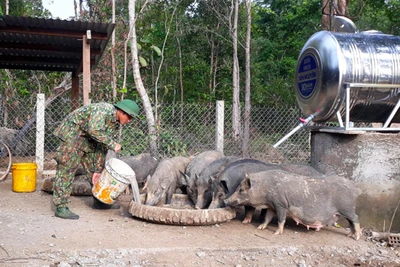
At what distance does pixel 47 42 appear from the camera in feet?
27.5

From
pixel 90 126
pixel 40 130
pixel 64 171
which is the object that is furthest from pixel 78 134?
pixel 40 130

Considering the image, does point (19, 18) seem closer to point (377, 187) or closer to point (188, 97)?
point (377, 187)

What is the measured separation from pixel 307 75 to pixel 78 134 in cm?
311

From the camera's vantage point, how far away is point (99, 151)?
597cm

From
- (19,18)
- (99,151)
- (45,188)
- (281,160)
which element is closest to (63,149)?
(99,151)

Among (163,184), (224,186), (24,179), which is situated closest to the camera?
(224,186)

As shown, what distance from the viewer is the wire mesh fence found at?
376 inches

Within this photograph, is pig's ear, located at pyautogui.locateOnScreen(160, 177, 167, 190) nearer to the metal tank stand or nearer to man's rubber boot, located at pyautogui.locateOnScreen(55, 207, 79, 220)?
man's rubber boot, located at pyautogui.locateOnScreen(55, 207, 79, 220)

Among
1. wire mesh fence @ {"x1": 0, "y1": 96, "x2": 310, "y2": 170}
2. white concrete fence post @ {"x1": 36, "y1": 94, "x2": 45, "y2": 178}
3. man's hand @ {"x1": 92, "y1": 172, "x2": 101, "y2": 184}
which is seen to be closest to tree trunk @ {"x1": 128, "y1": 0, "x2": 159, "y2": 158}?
wire mesh fence @ {"x1": 0, "y1": 96, "x2": 310, "y2": 170}

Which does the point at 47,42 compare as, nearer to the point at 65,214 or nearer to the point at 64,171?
the point at 64,171

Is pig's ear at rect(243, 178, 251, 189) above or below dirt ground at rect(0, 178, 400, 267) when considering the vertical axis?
above

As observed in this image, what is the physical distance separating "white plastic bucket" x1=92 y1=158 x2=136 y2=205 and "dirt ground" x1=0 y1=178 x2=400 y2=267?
0.98 ft

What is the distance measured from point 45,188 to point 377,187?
4904 millimetres

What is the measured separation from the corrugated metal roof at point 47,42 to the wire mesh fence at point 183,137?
931 mm
